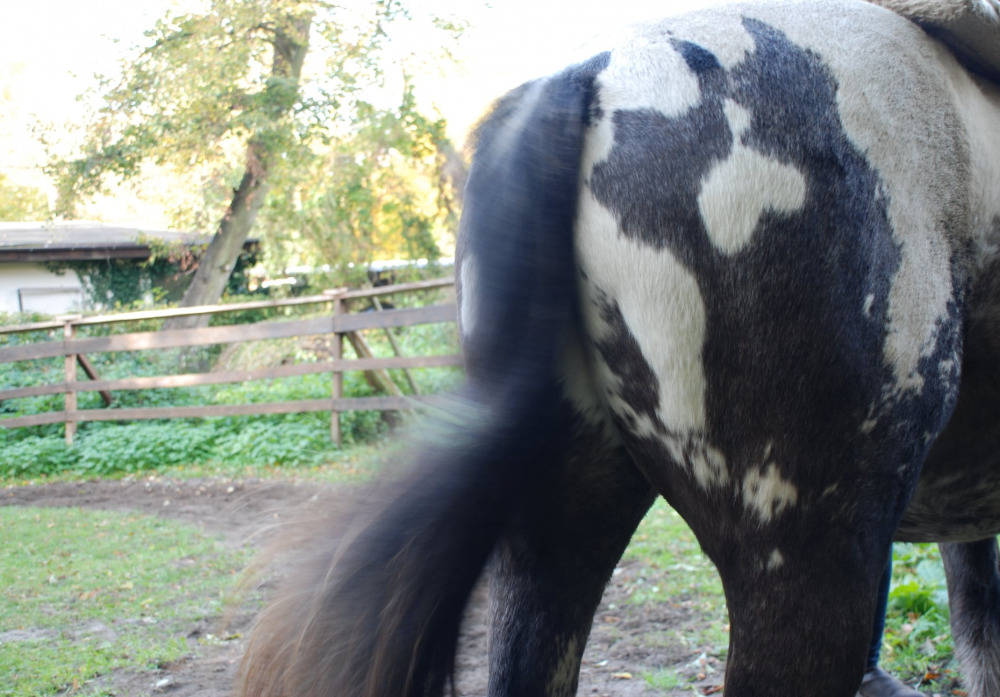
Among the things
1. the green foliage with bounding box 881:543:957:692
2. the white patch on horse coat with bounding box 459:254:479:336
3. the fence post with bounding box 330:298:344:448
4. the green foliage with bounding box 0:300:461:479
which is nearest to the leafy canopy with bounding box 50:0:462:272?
the green foliage with bounding box 0:300:461:479

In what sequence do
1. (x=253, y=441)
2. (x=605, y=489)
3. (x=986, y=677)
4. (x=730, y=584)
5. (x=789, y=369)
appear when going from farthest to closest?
(x=253, y=441), (x=986, y=677), (x=605, y=489), (x=730, y=584), (x=789, y=369)

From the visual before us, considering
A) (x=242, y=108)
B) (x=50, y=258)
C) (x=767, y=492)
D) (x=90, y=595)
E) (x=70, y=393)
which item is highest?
(x=242, y=108)

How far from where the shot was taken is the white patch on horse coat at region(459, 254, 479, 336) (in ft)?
4.11

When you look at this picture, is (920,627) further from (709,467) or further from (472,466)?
(472,466)

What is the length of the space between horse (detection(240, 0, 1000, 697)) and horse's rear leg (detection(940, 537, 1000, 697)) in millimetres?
1334

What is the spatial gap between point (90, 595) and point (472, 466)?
109 inches

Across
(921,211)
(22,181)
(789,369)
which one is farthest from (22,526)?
(921,211)

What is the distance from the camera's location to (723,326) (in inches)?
42.8

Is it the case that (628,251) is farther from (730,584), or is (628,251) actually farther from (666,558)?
(666,558)

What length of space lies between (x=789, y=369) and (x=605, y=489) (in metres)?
0.46

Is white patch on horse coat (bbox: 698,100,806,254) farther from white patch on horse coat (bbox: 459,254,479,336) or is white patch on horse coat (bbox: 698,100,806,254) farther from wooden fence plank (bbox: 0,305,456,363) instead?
wooden fence plank (bbox: 0,305,456,363)

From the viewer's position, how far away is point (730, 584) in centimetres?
117

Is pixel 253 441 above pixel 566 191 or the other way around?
the other way around

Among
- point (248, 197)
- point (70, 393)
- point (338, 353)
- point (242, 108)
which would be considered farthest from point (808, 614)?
point (338, 353)
